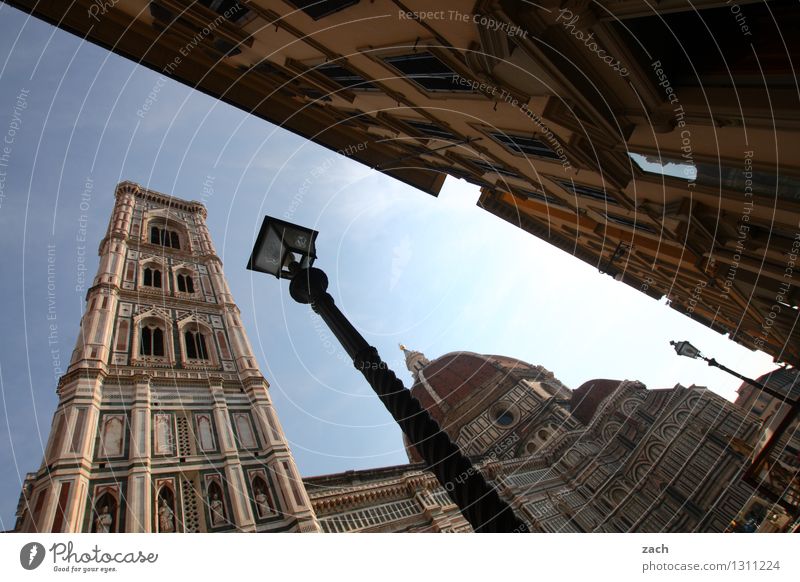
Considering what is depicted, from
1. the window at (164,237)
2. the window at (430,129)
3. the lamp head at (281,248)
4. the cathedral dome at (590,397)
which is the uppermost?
the window at (164,237)

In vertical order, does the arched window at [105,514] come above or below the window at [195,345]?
below

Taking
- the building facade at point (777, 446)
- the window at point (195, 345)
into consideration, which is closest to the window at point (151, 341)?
the window at point (195, 345)

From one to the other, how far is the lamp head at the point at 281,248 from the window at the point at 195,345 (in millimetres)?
16456

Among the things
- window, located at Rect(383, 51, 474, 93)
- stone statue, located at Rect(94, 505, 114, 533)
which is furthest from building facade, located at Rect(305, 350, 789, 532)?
window, located at Rect(383, 51, 474, 93)

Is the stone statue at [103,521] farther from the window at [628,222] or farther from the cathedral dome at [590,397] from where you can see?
the cathedral dome at [590,397]

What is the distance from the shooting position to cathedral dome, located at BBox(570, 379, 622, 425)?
132ft

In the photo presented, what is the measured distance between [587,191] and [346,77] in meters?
5.95

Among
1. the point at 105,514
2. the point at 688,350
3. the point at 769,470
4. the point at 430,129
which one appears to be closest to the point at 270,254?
the point at 430,129

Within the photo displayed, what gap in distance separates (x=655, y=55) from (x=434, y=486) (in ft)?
60.4

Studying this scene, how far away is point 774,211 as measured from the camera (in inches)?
181

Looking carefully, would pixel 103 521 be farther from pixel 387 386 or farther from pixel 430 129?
pixel 430 129

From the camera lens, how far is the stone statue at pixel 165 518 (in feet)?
36.0

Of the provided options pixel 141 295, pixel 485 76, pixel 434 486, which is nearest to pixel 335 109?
pixel 485 76

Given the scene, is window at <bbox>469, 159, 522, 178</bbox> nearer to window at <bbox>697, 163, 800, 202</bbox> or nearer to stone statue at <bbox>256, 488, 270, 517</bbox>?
window at <bbox>697, 163, 800, 202</bbox>
